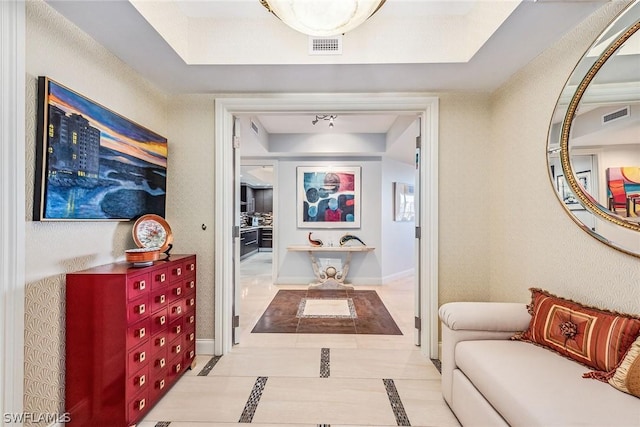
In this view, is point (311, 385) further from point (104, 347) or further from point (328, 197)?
point (328, 197)

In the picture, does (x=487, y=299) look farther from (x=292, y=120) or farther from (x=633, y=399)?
(x=292, y=120)

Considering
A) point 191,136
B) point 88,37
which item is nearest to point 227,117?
point 191,136

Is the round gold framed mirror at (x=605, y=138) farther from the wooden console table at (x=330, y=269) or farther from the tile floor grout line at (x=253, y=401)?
the wooden console table at (x=330, y=269)

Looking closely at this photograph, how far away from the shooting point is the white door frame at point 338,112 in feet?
8.80

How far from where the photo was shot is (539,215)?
6.82 feet

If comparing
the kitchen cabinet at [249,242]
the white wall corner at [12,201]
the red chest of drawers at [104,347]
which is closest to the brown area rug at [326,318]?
the red chest of drawers at [104,347]

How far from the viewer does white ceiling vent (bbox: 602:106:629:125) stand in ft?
4.74

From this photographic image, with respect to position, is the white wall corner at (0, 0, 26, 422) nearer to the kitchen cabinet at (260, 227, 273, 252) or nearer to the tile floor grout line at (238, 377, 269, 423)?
the tile floor grout line at (238, 377, 269, 423)

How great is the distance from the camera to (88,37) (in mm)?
1881

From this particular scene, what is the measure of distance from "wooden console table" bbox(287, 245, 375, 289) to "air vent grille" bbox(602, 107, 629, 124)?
→ 3.92 metres

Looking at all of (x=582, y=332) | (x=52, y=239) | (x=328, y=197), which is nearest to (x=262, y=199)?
(x=328, y=197)

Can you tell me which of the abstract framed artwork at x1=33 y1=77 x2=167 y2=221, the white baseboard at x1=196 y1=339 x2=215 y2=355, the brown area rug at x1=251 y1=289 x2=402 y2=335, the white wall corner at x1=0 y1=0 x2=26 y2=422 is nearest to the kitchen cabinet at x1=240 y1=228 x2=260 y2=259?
the brown area rug at x1=251 y1=289 x2=402 y2=335

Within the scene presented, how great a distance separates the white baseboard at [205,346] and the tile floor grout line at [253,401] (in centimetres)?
66

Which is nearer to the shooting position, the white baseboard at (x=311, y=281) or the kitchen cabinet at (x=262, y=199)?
the white baseboard at (x=311, y=281)
